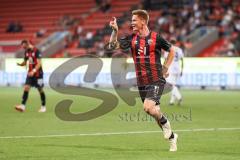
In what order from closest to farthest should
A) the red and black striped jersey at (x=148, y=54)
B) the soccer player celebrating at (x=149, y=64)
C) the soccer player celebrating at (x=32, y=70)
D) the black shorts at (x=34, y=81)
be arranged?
the soccer player celebrating at (x=149, y=64) < the red and black striped jersey at (x=148, y=54) < the soccer player celebrating at (x=32, y=70) < the black shorts at (x=34, y=81)

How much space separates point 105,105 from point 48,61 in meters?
14.1

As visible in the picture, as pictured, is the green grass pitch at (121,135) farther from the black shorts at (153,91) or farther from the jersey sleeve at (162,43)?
the jersey sleeve at (162,43)

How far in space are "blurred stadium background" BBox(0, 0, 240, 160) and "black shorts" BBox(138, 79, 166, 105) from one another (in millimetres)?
939

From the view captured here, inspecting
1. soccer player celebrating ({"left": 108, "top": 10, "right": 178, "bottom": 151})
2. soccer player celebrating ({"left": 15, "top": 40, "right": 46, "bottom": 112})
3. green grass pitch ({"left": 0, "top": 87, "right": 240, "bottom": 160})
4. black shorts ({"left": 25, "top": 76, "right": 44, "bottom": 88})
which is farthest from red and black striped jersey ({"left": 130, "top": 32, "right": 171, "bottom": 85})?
black shorts ({"left": 25, "top": 76, "right": 44, "bottom": 88})

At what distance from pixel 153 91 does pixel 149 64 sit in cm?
49

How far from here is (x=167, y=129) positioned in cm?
1155

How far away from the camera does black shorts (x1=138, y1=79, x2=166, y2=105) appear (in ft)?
38.0

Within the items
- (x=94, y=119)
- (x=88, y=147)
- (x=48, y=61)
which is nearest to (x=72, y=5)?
(x=48, y=61)

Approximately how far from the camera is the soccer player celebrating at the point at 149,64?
37.8ft

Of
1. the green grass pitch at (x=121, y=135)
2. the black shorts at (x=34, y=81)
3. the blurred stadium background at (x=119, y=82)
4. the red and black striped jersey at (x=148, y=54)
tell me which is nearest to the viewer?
the green grass pitch at (x=121, y=135)

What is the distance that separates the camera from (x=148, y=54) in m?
11.7

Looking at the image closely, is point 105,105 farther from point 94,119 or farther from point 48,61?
point 48,61

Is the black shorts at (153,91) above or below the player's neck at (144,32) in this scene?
below

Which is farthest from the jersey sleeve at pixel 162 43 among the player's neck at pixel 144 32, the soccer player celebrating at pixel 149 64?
the player's neck at pixel 144 32
